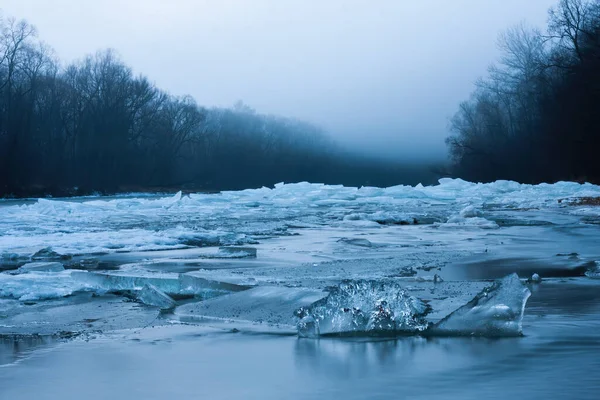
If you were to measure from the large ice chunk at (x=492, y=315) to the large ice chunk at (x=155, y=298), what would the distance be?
1.67 meters

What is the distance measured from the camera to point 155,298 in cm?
404

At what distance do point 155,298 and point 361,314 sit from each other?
4.97ft

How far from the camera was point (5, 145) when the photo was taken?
37750 millimetres

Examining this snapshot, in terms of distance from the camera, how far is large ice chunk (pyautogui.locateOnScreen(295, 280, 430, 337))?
9.94 ft

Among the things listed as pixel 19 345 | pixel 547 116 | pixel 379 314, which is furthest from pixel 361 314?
pixel 547 116

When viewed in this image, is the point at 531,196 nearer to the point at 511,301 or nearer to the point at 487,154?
the point at 487,154

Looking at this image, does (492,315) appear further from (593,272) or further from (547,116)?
(547,116)

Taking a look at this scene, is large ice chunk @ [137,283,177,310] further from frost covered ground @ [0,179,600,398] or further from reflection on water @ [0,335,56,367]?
reflection on water @ [0,335,56,367]

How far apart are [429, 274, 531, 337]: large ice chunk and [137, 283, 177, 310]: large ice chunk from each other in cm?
167

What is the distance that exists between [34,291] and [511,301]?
294 cm

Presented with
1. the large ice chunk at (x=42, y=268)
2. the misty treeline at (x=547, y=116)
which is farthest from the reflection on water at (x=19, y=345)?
the misty treeline at (x=547, y=116)

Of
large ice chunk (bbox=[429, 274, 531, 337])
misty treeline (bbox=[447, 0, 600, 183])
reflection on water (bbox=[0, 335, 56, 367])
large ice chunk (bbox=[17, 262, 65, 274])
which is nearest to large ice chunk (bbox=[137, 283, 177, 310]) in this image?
reflection on water (bbox=[0, 335, 56, 367])

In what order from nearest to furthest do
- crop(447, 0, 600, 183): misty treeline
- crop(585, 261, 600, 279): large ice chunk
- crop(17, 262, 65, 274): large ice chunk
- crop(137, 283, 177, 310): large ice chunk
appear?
crop(137, 283, 177, 310): large ice chunk < crop(585, 261, 600, 279): large ice chunk < crop(17, 262, 65, 274): large ice chunk < crop(447, 0, 600, 183): misty treeline

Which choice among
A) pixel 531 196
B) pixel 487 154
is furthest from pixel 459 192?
pixel 487 154
